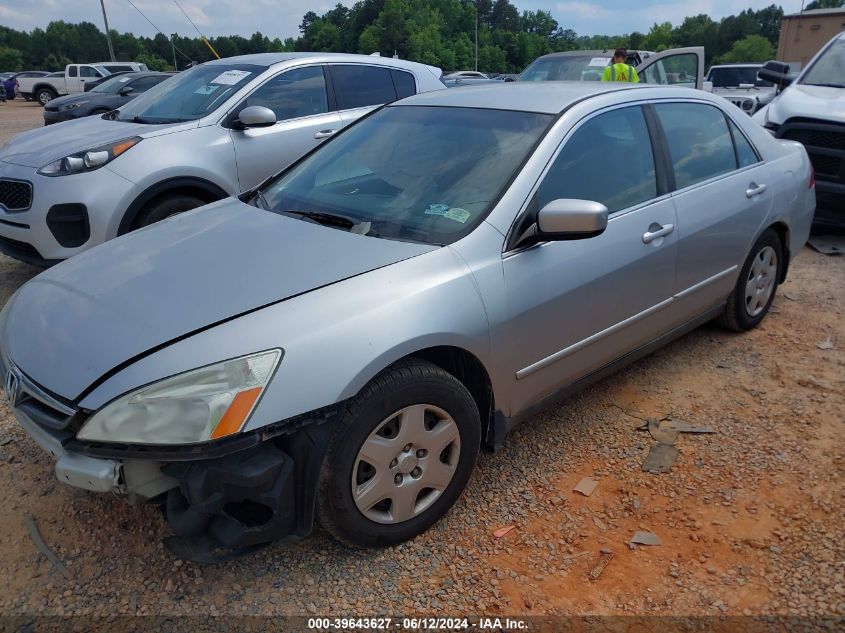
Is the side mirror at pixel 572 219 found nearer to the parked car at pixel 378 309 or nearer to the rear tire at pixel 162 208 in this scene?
the parked car at pixel 378 309

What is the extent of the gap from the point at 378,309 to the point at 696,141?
94.9 inches

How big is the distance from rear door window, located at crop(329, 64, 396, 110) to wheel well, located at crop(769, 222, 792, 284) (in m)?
3.43

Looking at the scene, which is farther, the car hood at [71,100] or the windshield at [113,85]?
the windshield at [113,85]

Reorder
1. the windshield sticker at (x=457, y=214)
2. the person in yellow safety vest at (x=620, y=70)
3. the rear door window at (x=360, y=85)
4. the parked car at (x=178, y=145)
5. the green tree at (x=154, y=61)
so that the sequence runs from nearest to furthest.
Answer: the windshield sticker at (x=457, y=214), the parked car at (x=178, y=145), the rear door window at (x=360, y=85), the person in yellow safety vest at (x=620, y=70), the green tree at (x=154, y=61)

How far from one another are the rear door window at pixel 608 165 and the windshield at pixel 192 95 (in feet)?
11.4

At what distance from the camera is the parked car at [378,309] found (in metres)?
2.00

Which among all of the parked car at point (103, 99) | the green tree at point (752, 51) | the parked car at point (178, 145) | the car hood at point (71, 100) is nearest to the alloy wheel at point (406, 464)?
the parked car at point (178, 145)

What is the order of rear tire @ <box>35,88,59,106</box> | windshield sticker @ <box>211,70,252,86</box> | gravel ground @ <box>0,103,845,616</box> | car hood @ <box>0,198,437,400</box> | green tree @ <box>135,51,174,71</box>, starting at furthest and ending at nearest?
1. green tree @ <box>135,51,174,71</box>
2. rear tire @ <box>35,88,59,106</box>
3. windshield sticker @ <box>211,70,252,86</box>
4. gravel ground @ <box>0,103,845,616</box>
5. car hood @ <box>0,198,437,400</box>

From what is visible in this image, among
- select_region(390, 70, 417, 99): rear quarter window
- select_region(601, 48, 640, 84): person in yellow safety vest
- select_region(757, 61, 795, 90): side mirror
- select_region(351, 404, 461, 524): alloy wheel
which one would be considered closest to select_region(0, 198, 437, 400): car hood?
select_region(351, 404, 461, 524): alloy wheel

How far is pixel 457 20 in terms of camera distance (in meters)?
87.9

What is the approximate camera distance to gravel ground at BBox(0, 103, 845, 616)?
224 cm

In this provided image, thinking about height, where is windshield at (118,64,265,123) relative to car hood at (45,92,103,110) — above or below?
above

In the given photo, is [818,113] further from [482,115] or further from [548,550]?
[548,550]

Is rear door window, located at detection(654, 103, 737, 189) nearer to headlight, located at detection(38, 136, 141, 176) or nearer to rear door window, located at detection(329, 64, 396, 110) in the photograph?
rear door window, located at detection(329, 64, 396, 110)
